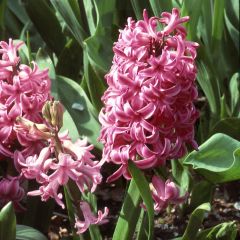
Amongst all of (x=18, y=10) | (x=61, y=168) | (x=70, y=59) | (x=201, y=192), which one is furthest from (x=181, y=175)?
(x=18, y=10)

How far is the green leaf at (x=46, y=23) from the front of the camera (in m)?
1.83

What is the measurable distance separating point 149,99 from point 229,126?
489 millimetres

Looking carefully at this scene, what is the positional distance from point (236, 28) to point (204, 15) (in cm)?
35

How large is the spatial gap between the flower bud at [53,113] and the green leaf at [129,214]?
246mm

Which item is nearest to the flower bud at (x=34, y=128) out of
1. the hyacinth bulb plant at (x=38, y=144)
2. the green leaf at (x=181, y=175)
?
the hyacinth bulb plant at (x=38, y=144)

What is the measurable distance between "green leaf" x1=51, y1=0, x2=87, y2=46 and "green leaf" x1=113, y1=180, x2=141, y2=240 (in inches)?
21.9

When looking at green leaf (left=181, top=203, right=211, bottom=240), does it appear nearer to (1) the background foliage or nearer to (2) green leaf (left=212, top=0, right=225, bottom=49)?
(1) the background foliage

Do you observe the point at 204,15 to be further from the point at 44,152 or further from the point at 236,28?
the point at 44,152

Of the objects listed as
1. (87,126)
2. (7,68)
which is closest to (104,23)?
(87,126)

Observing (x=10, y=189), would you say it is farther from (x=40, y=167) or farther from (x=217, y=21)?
(x=217, y=21)

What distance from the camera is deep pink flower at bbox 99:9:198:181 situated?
1103 mm

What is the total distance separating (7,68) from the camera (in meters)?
1.21

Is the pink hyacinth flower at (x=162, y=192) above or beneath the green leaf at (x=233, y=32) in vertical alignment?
above

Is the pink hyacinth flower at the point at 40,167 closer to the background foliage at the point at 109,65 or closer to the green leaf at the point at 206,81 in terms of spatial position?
the background foliage at the point at 109,65
